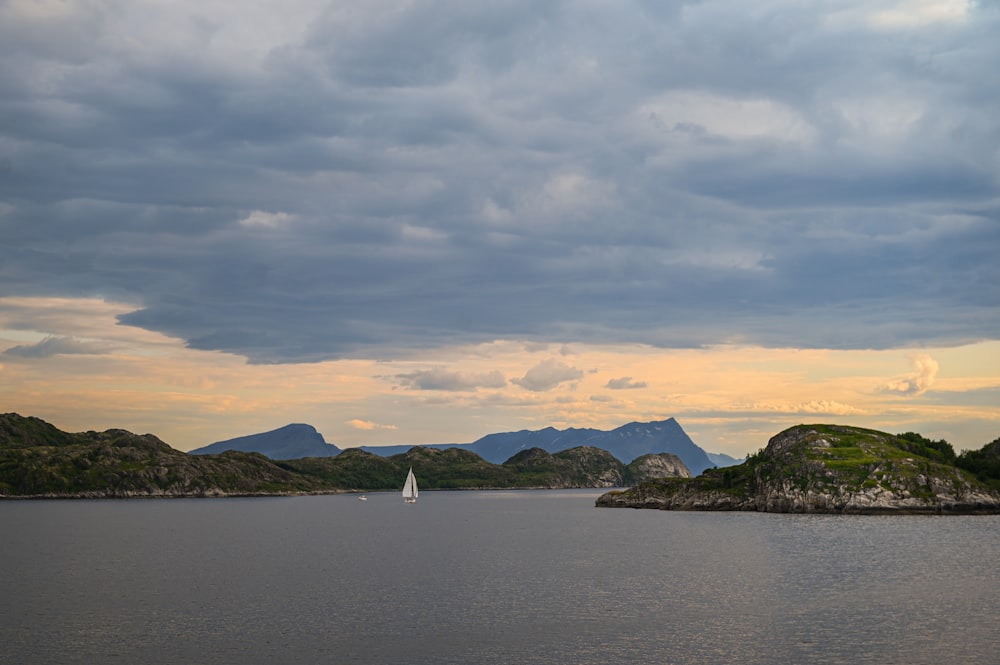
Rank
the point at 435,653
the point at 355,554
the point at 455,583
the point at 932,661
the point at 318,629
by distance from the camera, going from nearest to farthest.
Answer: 1. the point at 932,661
2. the point at 435,653
3. the point at 318,629
4. the point at 455,583
5. the point at 355,554

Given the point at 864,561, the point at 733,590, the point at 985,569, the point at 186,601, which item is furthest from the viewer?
the point at 864,561

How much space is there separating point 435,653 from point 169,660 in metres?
21.5

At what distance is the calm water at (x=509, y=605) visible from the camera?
70.9 m

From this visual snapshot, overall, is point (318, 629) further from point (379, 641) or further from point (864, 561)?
point (864, 561)

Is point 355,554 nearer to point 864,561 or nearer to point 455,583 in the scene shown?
point 455,583

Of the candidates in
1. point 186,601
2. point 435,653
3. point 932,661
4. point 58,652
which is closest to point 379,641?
point 435,653

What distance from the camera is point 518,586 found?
11194cm

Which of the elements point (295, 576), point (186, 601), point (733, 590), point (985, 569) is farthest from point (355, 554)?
point (985, 569)

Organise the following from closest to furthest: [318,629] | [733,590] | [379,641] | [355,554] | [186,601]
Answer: [379,641] → [318,629] → [186,601] → [733,590] → [355,554]

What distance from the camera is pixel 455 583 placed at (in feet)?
378

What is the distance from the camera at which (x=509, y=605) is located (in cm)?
9562

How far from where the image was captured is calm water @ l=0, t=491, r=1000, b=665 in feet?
233

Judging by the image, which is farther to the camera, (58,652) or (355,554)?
(355,554)

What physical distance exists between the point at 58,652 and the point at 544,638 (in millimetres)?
41561
